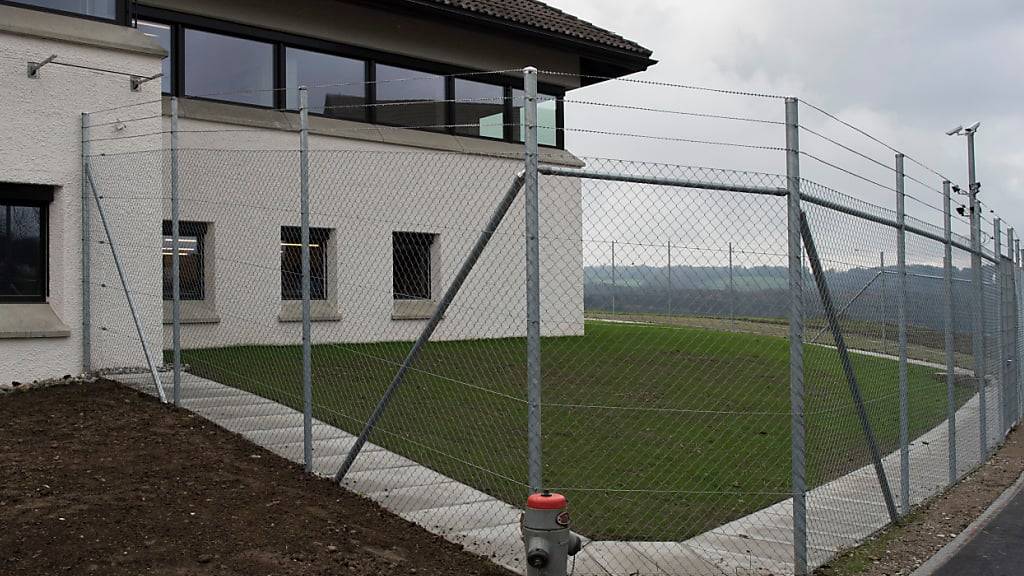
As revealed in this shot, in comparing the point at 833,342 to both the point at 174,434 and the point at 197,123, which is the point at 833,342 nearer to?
the point at 174,434

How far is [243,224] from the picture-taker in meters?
13.9

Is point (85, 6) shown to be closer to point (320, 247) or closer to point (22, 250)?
point (22, 250)

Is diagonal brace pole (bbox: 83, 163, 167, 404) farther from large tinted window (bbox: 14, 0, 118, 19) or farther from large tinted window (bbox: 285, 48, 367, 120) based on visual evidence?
large tinted window (bbox: 285, 48, 367, 120)

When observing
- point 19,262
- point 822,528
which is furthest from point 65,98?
point 822,528


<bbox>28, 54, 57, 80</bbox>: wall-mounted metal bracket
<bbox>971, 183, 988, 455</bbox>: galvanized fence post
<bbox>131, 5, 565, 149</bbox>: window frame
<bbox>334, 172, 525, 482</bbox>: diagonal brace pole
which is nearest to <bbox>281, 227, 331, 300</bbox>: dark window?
<bbox>131, 5, 565, 149</bbox>: window frame

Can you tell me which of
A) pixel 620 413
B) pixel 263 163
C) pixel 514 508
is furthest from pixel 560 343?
pixel 263 163

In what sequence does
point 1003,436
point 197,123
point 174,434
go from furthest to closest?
point 197,123, point 1003,436, point 174,434

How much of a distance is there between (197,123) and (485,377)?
19.5ft

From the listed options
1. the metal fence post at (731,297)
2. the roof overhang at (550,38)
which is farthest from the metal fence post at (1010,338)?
the metal fence post at (731,297)

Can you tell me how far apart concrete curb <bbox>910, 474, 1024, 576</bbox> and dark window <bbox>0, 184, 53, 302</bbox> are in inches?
362

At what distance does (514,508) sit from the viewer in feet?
22.6

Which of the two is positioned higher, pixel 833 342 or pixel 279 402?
pixel 833 342

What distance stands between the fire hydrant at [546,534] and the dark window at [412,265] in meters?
10.1

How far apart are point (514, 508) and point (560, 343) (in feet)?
12.7
